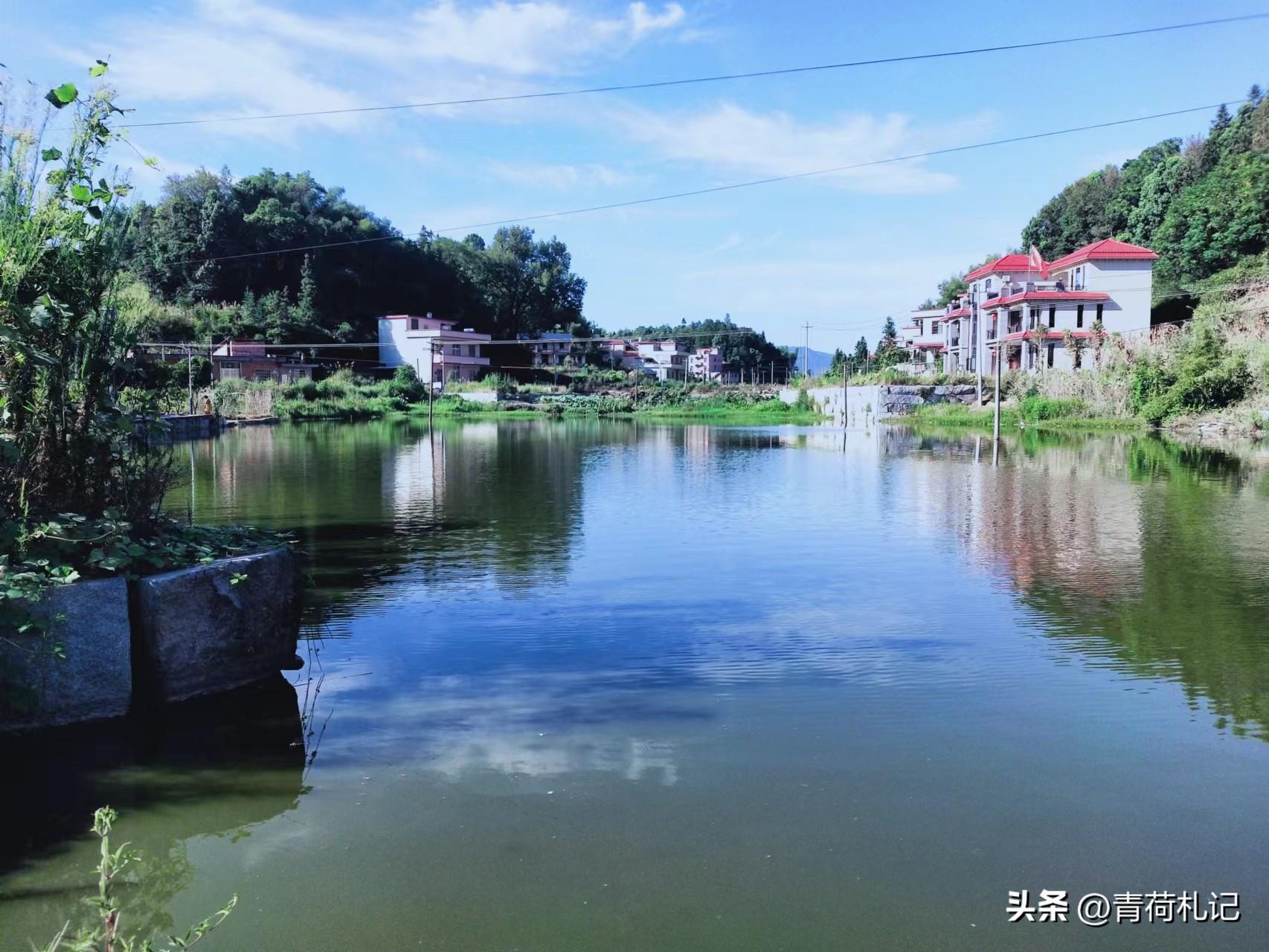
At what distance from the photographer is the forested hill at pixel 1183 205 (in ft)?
190

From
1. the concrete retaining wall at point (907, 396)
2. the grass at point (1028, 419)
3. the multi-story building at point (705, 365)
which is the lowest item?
the grass at point (1028, 419)

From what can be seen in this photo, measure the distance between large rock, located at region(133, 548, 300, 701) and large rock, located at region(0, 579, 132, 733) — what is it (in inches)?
6.5

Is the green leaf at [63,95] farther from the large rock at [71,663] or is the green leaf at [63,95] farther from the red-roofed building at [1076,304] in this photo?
the red-roofed building at [1076,304]

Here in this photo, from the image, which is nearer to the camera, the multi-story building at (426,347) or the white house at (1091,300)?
the white house at (1091,300)

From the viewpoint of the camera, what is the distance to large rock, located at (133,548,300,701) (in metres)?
5.14

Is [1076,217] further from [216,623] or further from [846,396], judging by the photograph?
[216,623]

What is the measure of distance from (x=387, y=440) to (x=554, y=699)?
28849 millimetres

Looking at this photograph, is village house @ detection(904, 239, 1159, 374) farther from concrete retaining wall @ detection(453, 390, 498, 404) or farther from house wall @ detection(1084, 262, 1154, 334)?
concrete retaining wall @ detection(453, 390, 498, 404)

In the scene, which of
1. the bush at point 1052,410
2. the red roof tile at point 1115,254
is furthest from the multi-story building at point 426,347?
the red roof tile at point 1115,254

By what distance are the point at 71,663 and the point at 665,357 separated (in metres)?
103

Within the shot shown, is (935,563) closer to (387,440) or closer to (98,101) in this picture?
(98,101)

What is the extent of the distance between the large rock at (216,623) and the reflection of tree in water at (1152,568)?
17.7 ft

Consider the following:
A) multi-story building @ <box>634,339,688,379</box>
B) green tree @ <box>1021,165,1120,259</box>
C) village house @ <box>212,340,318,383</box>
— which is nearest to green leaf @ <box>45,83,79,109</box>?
village house @ <box>212,340,318,383</box>

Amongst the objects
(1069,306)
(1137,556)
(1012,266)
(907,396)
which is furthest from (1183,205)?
(1137,556)
